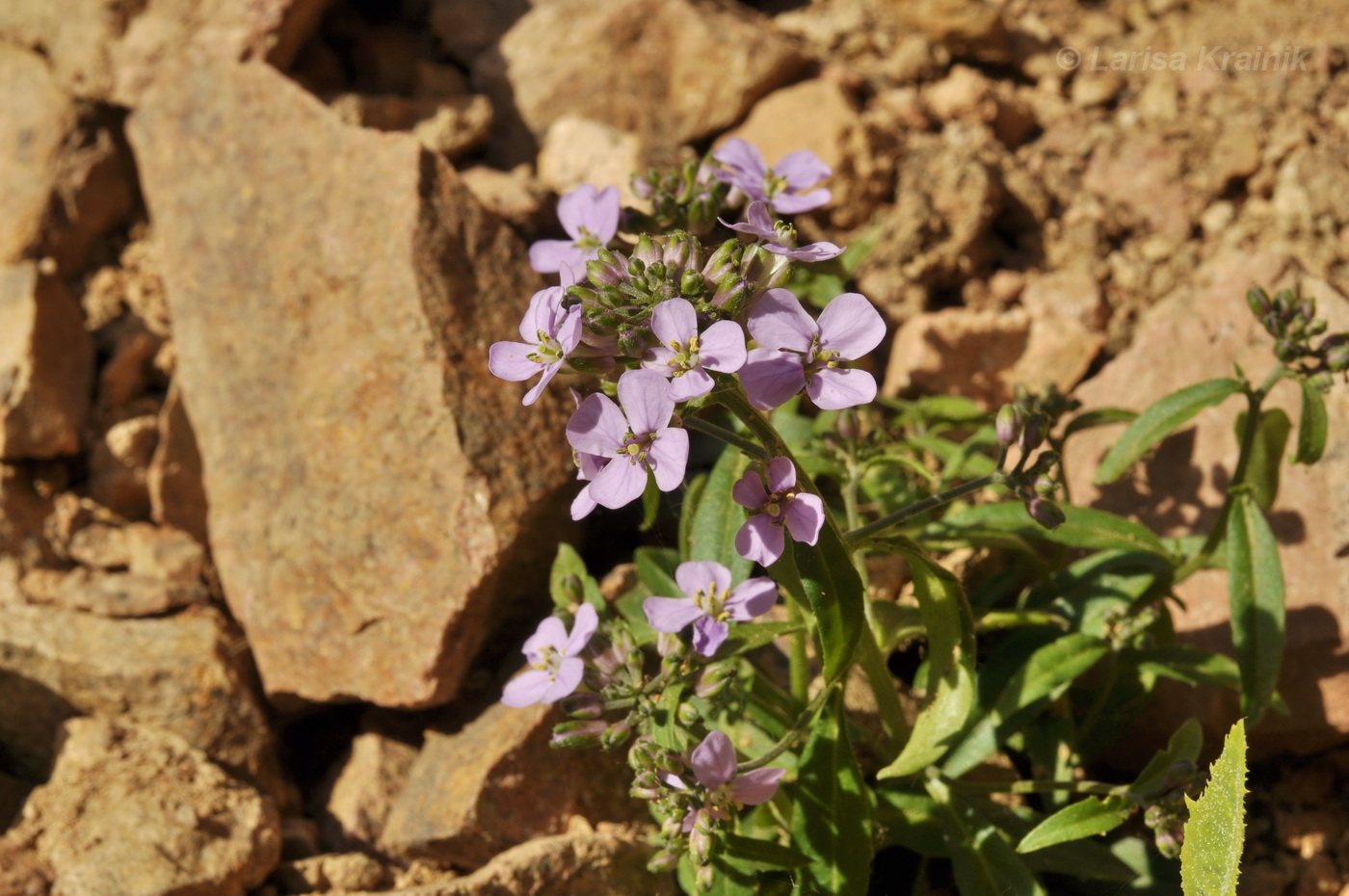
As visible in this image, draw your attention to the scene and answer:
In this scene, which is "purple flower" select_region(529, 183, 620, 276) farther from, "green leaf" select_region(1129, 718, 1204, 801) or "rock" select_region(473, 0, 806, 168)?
"green leaf" select_region(1129, 718, 1204, 801)

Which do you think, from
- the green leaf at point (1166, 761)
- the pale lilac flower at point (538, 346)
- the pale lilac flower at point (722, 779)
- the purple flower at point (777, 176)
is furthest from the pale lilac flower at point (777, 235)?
the green leaf at point (1166, 761)

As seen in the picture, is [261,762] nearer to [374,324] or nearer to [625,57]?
[374,324]

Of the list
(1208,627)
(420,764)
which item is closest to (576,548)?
(420,764)

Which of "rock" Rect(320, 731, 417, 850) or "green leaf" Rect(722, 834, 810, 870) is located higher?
"green leaf" Rect(722, 834, 810, 870)

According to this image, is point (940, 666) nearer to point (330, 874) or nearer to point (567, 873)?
point (567, 873)

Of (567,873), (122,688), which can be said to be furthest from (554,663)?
(122,688)

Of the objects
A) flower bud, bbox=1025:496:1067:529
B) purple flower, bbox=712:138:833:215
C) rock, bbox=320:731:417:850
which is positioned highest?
purple flower, bbox=712:138:833:215

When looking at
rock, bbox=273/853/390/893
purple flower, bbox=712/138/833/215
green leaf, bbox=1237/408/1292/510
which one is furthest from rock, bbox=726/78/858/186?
rock, bbox=273/853/390/893
